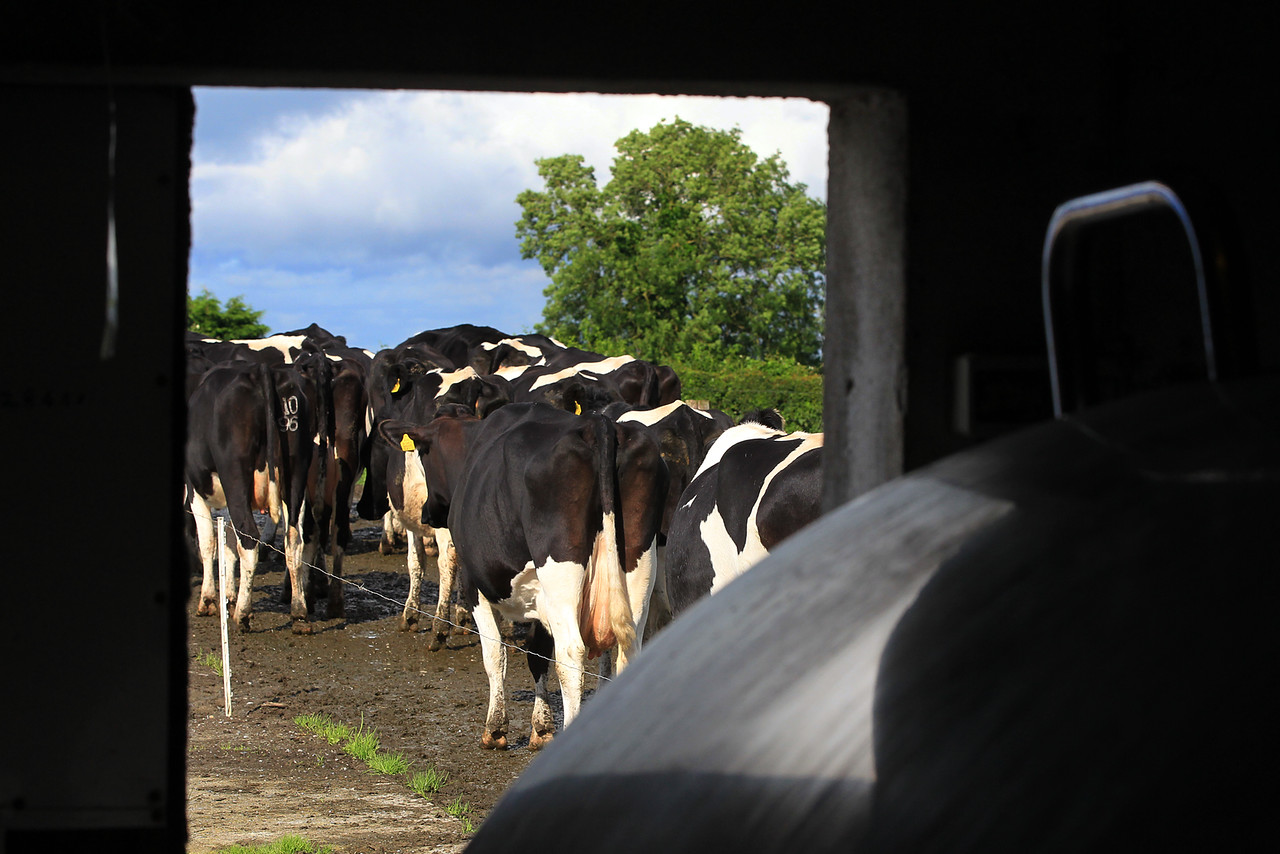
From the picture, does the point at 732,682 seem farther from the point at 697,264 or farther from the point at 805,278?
the point at 805,278

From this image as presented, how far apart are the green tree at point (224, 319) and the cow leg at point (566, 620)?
2835 cm

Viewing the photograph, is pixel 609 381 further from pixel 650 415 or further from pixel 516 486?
pixel 516 486

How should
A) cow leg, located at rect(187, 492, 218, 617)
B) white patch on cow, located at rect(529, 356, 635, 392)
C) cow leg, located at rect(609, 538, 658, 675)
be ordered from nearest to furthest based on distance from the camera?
cow leg, located at rect(609, 538, 658, 675), cow leg, located at rect(187, 492, 218, 617), white patch on cow, located at rect(529, 356, 635, 392)

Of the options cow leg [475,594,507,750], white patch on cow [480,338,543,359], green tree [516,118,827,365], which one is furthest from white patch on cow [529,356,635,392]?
green tree [516,118,827,365]

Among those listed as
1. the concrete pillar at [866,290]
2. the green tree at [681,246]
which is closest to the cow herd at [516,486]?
the concrete pillar at [866,290]

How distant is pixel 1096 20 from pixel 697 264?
4359 centimetres

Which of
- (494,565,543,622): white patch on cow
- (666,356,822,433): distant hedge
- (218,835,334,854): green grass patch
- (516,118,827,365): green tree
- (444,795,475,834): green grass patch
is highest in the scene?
(516,118,827,365): green tree

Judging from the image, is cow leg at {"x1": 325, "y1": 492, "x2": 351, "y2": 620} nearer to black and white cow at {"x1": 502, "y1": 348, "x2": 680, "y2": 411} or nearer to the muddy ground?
the muddy ground

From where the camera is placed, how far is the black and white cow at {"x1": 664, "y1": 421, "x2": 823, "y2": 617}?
279 inches

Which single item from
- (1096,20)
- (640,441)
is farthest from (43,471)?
(640,441)

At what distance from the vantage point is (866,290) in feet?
9.04

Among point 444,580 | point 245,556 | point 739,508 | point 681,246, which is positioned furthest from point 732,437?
point 681,246

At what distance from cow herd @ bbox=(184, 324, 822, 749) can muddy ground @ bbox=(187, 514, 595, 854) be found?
1.08 feet

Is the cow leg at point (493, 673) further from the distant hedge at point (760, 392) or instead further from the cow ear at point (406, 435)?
the distant hedge at point (760, 392)
